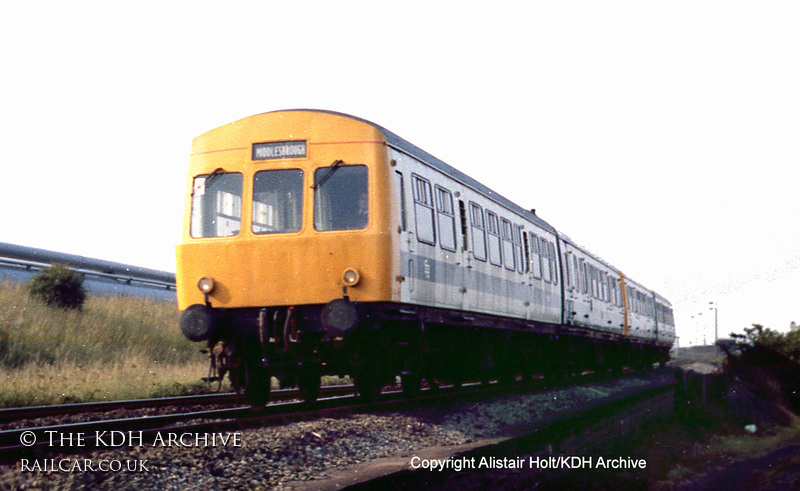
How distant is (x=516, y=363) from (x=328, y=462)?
921 cm

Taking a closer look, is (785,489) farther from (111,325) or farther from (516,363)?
(111,325)

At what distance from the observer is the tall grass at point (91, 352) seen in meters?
12.5

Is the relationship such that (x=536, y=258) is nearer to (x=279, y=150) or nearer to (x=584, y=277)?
(x=584, y=277)

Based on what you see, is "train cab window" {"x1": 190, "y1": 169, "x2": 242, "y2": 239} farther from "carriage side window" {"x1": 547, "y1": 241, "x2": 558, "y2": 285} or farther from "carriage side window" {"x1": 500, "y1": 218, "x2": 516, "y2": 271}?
"carriage side window" {"x1": 547, "y1": 241, "x2": 558, "y2": 285}

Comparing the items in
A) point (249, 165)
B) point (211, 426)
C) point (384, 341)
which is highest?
point (249, 165)

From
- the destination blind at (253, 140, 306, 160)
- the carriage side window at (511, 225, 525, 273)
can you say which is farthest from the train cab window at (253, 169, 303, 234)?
the carriage side window at (511, 225, 525, 273)

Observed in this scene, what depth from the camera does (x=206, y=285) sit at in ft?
30.4

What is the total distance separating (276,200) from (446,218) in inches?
104

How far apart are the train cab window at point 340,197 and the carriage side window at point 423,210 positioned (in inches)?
39.7

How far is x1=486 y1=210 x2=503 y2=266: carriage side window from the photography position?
13058 mm

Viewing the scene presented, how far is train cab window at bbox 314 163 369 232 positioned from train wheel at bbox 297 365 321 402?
67.2 inches

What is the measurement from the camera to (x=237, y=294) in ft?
30.2

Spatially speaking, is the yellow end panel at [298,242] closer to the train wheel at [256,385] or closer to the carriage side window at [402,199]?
the carriage side window at [402,199]

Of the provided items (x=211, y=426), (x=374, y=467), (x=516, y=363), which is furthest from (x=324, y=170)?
(x=516, y=363)
